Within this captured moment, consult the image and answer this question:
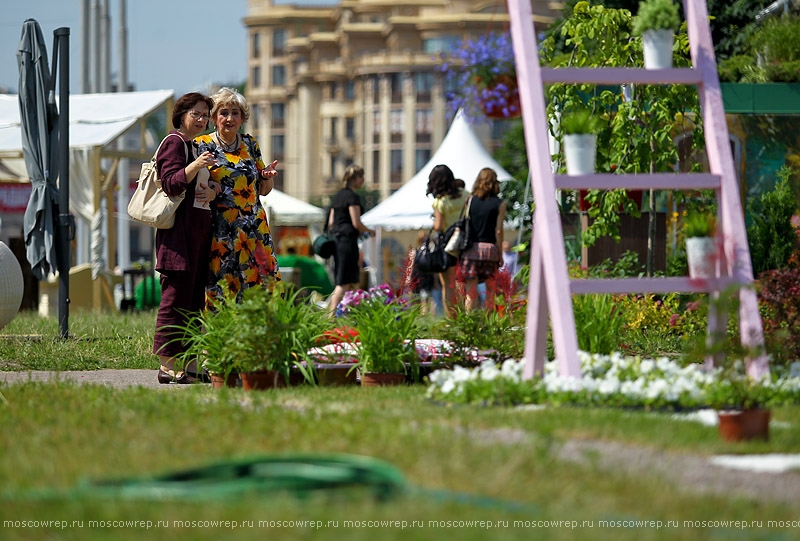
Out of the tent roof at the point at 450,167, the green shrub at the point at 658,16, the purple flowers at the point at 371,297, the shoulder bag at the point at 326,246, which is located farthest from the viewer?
the tent roof at the point at 450,167

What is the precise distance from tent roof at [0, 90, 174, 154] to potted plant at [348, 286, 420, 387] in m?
10.7

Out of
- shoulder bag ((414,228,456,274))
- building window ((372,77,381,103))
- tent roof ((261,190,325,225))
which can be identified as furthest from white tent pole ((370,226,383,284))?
building window ((372,77,381,103))

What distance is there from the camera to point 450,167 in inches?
742

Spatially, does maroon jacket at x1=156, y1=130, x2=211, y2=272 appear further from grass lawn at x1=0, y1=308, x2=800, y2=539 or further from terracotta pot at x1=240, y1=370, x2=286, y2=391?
grass lawn at x1=0, y1=308, x2=800, y2=539

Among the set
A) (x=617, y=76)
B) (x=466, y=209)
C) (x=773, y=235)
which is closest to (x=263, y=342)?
(x=617, y=76)

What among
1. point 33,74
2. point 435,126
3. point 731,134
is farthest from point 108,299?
point 435,126

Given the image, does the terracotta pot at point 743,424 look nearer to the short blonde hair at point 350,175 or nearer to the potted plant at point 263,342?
the potted plant at point 263,342

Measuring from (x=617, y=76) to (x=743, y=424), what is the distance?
2.12 metres

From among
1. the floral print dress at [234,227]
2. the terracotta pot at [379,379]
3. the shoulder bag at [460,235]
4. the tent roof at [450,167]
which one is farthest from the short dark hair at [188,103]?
the tent roof at [450,167]

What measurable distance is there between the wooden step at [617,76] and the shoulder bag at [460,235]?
5.02 m

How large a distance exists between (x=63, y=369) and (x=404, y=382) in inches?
110

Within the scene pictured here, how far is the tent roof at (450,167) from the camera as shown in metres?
18.5

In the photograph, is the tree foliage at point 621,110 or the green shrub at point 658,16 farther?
the tree foliage at point 621,110

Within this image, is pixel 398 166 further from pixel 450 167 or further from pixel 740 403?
pixel 740 403
